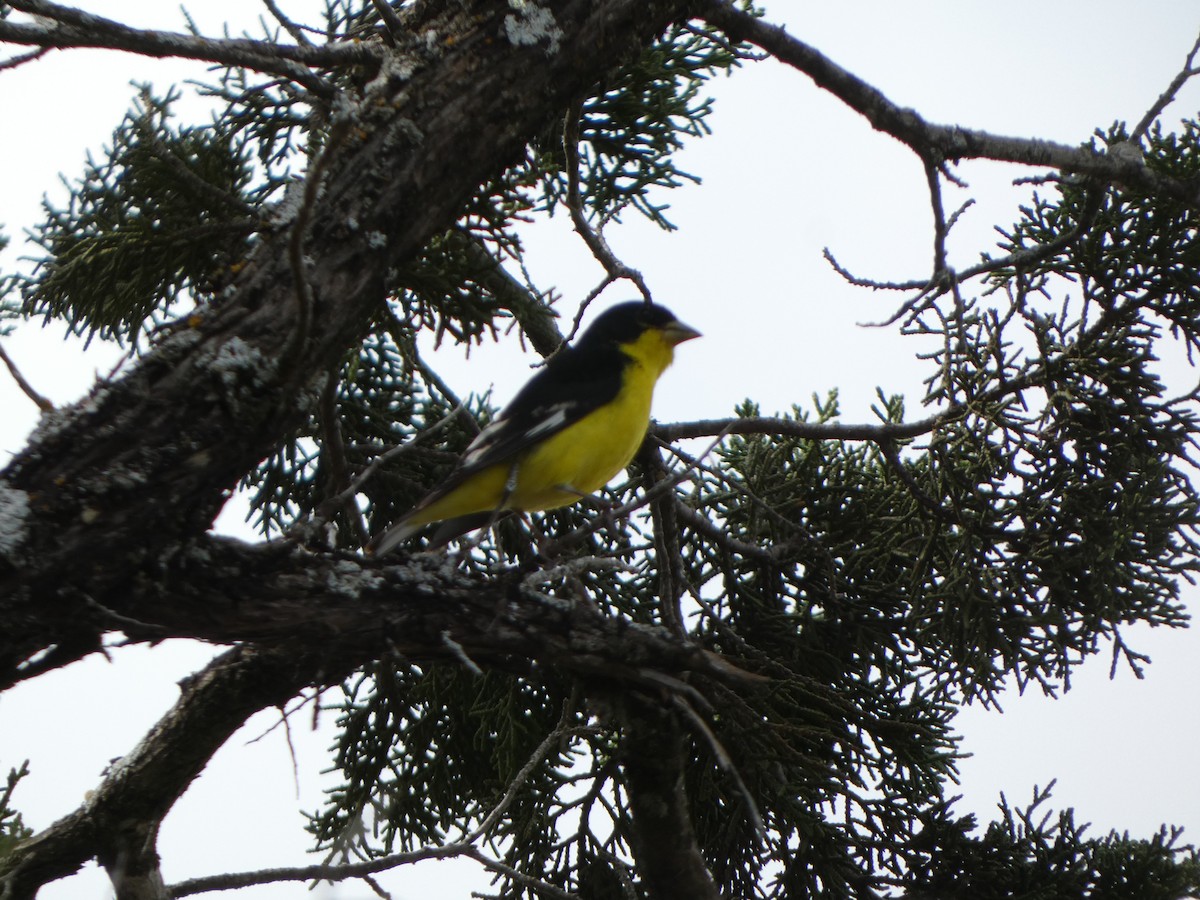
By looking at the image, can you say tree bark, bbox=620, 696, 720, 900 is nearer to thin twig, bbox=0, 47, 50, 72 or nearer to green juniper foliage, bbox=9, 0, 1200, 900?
green juniper foliage, bbox=9, 0, 1200, 900

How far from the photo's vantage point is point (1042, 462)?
14.9 ft

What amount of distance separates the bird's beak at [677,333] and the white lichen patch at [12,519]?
3.04 m

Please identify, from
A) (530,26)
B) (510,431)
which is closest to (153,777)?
(510,431)

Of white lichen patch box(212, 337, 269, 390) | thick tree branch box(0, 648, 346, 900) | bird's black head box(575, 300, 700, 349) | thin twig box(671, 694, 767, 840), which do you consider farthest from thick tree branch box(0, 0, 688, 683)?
bird's black head box(575, 300, 700, 349)

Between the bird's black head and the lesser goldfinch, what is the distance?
1.50 feet

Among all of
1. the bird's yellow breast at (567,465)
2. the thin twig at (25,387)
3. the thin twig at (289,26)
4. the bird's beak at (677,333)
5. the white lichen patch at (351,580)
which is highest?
the bird's beak at (677,333)

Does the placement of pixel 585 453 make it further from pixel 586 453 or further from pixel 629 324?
pixel 629 324

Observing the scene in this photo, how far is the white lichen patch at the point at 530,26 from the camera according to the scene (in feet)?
11.2

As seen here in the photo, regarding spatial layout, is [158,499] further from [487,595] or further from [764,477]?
[764,477]

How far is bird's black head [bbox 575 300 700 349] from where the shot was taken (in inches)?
201

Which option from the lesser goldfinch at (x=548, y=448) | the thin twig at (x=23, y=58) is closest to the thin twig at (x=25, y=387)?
the thin twig at (x=23, y=58)

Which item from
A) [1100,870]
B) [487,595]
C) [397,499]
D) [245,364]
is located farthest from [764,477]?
[245,364]

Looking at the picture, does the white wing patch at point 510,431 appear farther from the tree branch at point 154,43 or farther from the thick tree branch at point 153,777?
the tree branch at point 154,43

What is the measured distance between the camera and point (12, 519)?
8.28 ft
